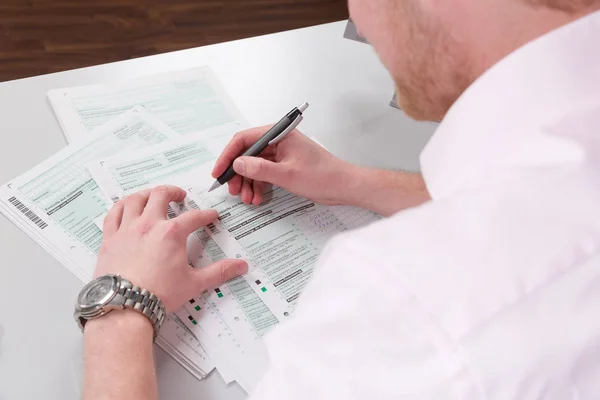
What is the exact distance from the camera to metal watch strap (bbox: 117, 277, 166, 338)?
0.65 meters

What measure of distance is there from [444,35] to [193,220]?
0.41 metres

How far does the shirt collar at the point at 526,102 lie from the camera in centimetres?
41

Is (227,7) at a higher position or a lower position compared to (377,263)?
lower

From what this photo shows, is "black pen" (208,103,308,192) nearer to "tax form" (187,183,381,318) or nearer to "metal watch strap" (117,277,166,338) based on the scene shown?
"tax form" (187,183,381,318)

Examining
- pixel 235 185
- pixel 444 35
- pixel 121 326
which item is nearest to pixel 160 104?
pixel 235 185

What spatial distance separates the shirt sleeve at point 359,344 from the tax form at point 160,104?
570 millimetres

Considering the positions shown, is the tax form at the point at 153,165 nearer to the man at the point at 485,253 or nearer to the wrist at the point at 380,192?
→ the wrist at the point at 380,192

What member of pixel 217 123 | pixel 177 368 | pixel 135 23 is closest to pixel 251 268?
pixel 177 368

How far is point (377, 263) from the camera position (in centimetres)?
39

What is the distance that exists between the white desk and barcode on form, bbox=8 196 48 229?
0.07 ft

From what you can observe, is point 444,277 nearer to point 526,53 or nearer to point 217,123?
point 526,53

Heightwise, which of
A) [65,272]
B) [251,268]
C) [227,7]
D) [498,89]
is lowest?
[227,7]

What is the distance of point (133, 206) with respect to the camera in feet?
2.53

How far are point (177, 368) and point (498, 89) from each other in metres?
0.44
